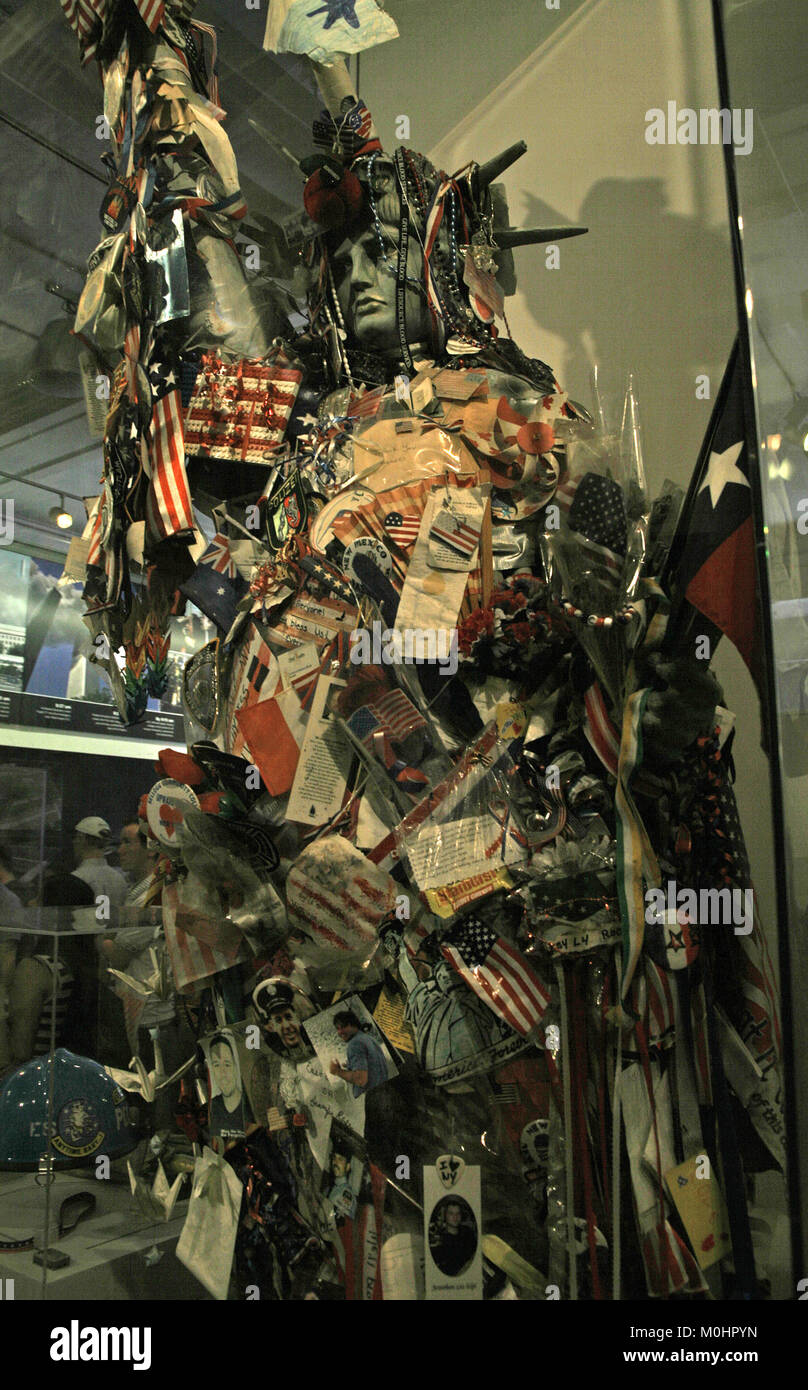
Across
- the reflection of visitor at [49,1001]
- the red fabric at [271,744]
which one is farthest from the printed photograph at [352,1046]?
the reflection of visitor at [49,1001]

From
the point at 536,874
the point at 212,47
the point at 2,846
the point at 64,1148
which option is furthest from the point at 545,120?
the point at 64,1148

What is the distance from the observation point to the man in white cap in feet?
9.11

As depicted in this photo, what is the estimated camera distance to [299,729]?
1.76 meters

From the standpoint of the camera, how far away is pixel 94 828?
2.83 meters

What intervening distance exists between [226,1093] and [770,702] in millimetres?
1185

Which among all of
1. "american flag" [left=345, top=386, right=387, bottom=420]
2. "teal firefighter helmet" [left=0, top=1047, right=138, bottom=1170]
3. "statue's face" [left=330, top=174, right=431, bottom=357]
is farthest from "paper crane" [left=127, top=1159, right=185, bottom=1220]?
"statue's face" [left=330, top=174, right=431, bottom=357]

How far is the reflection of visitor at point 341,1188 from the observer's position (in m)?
1.60

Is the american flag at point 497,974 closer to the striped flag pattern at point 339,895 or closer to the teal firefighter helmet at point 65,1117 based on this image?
the striped flag pattern at point 339,895

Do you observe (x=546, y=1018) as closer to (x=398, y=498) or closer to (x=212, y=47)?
(x=398, y=498)

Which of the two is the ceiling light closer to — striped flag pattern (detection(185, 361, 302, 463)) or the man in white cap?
the man in white cap

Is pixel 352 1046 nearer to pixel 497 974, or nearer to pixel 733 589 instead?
pixel 497 974

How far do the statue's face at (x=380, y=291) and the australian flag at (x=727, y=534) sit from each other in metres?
0.80
